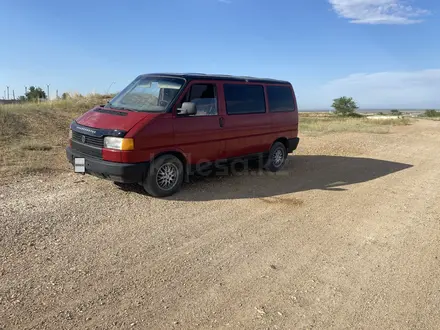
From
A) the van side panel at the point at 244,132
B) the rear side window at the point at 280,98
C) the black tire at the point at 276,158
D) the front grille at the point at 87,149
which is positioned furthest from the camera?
the black tire at the point at 276,158

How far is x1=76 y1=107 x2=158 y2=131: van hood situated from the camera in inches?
222

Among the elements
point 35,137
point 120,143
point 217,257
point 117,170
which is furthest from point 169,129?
point 35,137

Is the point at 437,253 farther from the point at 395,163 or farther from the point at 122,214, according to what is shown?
the point at 395,163

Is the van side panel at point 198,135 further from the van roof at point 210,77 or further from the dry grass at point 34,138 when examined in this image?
the dry grass at point 34,138

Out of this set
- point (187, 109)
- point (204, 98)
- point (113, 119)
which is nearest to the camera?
point (113, 119)

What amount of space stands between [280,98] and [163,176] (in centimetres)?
388

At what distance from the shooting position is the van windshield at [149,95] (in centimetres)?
618

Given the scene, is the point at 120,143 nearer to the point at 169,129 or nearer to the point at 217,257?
the point at 169,129

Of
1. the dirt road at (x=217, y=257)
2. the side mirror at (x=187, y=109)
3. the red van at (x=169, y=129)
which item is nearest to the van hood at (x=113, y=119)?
the red van at (x=169, y=129)

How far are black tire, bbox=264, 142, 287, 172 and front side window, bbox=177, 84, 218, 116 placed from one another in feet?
7.28

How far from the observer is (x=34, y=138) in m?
10.6

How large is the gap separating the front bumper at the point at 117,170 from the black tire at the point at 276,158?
3.56 meters

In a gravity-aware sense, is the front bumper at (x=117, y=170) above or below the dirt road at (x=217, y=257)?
above

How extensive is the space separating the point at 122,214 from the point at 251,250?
1.95 meters
